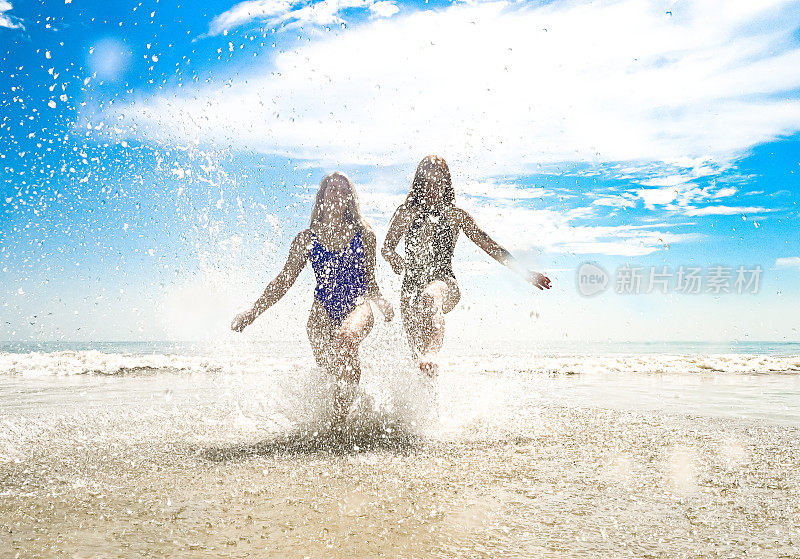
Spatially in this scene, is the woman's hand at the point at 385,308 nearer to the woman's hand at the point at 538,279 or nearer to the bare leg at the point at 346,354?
the bare leg at the point at 346,354

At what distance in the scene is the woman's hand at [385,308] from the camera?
5.05 metres

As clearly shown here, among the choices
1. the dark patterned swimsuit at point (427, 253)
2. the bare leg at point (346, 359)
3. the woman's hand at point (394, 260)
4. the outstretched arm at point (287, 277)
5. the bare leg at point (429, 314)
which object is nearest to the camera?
the bare leg at point (346, 359)

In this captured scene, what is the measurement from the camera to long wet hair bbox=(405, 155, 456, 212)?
5.56 m

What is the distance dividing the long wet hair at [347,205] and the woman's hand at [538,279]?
1649mm

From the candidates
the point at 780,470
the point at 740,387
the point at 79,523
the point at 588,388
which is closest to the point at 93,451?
the point at 79,523

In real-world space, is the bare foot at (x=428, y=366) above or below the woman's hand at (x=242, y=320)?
below

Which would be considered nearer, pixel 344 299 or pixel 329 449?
pixel 329 449

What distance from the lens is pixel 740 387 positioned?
28.9 feet

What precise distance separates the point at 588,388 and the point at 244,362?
455 inches

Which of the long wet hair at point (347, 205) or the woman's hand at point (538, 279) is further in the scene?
the woman's hand at point (538, 279)

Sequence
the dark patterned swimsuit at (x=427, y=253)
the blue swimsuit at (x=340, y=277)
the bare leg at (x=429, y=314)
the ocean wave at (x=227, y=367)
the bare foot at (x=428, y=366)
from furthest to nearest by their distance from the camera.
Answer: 1. the ocean wave at (x=227, y=367)
2. the dark patterned swimsuit at (x=427, y=253)
3. the bare leg at (x=429, y=314)
4. the blue swimsuit at (x=340, y=277)
5. the bare foot at (x=428, y=366)

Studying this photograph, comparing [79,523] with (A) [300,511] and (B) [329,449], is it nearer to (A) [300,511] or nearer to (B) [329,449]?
(A) [300,511]

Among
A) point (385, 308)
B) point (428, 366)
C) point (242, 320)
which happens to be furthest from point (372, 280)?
point (242, 320)

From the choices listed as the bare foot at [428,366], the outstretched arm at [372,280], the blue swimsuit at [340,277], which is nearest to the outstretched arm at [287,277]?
the blue swimsuit at [340,277]
